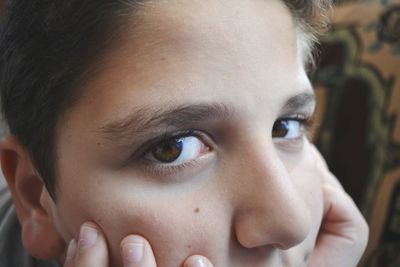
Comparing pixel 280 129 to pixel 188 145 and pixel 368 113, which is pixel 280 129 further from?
pixel 368 113

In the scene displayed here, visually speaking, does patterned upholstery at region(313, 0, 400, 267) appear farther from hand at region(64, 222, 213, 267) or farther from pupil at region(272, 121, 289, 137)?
hand at region(64, 222, 213, 267)

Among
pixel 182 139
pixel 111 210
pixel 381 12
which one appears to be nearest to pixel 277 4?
pixel 182 139

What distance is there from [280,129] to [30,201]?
1.18 ft

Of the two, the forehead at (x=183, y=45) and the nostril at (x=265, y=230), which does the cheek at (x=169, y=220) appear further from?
the forehead at (x=183, y=45)

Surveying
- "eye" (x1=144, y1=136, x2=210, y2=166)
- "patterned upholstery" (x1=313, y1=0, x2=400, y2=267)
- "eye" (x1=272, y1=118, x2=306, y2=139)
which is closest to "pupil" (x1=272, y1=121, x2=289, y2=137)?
"eye" (x1=272, y1=118, x2=306, y2=139)

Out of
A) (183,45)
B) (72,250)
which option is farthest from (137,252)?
(183,45)

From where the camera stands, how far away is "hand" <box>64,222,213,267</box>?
53 cm

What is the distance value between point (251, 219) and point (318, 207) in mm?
166

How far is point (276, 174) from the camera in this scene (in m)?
0.55

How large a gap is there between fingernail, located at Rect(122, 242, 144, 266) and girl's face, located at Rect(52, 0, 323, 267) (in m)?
0.02

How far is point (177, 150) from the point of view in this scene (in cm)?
57

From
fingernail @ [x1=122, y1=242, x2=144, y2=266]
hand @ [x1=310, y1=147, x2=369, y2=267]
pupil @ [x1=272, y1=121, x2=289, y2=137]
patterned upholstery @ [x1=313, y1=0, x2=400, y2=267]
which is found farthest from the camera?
patterned upholstery @ [x1=313, y1=0, x2=400, y2=267]

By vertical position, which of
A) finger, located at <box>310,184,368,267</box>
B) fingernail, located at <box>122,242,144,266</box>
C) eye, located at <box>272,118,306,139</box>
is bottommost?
finger, located at <box>310,184,368,267</box>

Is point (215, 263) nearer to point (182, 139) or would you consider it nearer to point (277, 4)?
point (182, 139)
